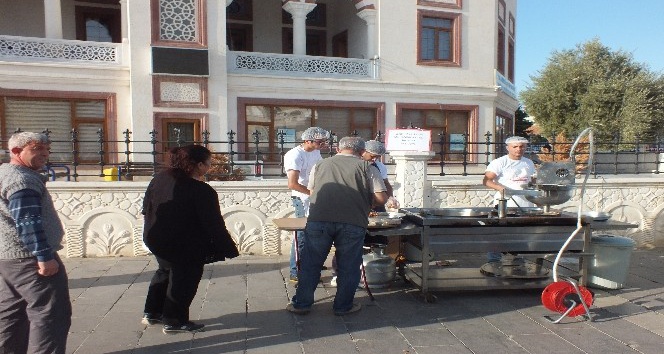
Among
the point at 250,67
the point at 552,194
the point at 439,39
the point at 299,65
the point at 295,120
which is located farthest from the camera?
the point at 439,39

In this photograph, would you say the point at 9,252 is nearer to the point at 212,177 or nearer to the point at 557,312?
the point at 557,312

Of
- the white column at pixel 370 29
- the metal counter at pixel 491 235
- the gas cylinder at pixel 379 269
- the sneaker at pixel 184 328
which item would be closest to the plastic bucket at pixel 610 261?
the metal counter at pixel 491 235

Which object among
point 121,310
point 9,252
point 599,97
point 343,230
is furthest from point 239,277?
point 599,97

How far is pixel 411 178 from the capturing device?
24.9 ft

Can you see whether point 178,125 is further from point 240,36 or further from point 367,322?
point 367,322


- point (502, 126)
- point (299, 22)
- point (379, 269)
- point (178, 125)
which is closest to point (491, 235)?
point (379, 269)

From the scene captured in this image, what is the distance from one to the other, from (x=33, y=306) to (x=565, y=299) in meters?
4.13

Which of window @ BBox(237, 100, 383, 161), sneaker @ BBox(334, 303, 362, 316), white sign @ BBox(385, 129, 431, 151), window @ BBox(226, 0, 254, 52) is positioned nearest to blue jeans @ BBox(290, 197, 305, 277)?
sneaker @ BBox(334, 303, 362, 316)

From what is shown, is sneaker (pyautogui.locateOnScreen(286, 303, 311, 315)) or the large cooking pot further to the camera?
the large cooking pot

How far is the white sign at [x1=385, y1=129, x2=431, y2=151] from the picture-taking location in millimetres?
7461

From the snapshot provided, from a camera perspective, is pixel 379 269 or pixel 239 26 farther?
pixel 239 26

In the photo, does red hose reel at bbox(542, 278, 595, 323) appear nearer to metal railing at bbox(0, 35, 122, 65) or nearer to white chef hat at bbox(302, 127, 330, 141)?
white chef hat at bbox(302, 127, 330, 141)

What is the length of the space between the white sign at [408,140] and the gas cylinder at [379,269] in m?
2.11

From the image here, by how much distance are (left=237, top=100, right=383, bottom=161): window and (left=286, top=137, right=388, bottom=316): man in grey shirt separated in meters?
10.9
